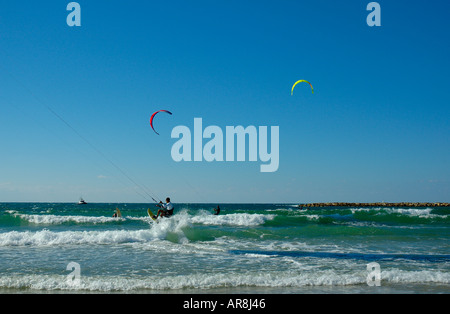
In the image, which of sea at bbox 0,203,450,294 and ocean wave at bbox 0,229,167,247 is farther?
ocean wave at bbox 0,229,167,247

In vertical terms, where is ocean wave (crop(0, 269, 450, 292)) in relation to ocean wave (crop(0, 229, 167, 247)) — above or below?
above

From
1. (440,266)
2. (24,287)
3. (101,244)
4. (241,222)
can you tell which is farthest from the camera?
(241,222)

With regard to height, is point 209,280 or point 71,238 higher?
point 209,280

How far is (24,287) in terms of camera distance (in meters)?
7.80

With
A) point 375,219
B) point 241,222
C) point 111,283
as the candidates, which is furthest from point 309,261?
point 375,219

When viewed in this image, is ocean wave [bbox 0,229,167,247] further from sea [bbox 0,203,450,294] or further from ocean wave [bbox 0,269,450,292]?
ocean wave [bbox 0,269,450,292]

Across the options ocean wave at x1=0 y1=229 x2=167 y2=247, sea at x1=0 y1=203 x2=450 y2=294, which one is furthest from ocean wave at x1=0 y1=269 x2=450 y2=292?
ocean wave at x1=0 y1=229 x2=167 y2=247

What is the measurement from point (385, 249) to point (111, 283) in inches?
412

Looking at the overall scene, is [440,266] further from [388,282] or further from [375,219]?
[375,219]

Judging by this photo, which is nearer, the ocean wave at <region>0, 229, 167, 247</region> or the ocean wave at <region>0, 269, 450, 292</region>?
the ocean wave at <region>0, 269, 450, 292</region>

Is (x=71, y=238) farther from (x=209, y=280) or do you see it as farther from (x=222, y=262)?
(x=209, y=280)

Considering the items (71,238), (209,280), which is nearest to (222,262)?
(209,280)

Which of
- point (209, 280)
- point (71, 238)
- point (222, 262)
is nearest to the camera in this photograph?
point (209, 280)
